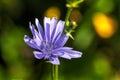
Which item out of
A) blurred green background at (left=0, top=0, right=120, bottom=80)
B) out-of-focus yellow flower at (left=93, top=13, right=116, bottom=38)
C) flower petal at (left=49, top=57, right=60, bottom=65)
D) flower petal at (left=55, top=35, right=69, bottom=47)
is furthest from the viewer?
out-of-focus yellow flower at (left=93, top=13, right=116, bottom=38)

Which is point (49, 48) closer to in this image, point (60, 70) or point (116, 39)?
point (60, 70)

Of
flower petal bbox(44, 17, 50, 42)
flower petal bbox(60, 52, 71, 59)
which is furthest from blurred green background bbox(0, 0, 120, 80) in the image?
flower petal bbox(60, 52, 71, 59)

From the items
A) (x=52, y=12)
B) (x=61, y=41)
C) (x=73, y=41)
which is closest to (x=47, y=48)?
(x=61, y=41)

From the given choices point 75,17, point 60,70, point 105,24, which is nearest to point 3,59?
point 60,70

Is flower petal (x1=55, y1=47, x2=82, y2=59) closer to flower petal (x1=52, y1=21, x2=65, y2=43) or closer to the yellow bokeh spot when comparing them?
flower petal (x1=52, y1=21, x2=65, y2=43)

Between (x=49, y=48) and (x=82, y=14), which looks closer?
(x=49, y=48)
